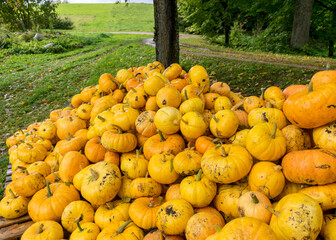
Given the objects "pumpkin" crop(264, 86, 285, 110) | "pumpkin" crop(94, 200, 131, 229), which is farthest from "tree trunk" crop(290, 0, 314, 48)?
"pumpkin" crop(94, 200, 131, 229)

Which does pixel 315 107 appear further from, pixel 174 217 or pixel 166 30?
pixel 166 30

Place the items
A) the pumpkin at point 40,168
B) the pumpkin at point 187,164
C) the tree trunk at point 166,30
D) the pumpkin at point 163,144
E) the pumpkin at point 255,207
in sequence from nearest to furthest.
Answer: the pumpkin at point 255,207 → the pumpkin at point 187,164 → the pumpkin at point 163,144 → the pumpkin at point 40,168 → the tree trunk at point 166,30

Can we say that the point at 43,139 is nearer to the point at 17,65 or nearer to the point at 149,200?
the point at 149,200

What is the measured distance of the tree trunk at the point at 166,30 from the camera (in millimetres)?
4786

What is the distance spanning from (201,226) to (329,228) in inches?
33.1

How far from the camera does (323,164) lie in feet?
5.04

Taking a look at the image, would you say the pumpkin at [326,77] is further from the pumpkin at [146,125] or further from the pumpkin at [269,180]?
the pumpkin at [146,125]

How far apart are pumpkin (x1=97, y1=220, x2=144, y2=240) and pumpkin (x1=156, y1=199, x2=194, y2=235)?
0.22 metres

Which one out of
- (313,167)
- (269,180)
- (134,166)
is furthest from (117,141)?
(313,167)

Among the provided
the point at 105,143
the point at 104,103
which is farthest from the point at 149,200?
the point at 104,103

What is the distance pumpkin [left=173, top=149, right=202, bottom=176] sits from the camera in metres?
2.02

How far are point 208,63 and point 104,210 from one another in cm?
807

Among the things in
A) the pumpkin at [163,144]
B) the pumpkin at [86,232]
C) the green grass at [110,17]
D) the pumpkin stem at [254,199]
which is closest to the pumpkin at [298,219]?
the pumpkin stem at [254,199]

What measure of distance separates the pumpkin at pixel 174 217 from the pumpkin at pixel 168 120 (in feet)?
2.70
